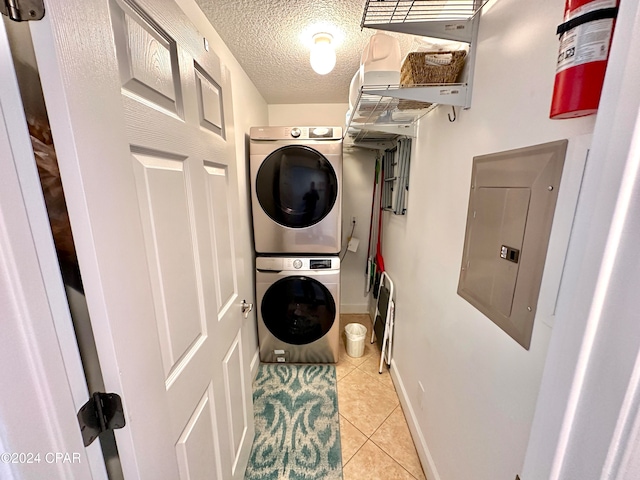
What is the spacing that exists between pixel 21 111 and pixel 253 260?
1.76m

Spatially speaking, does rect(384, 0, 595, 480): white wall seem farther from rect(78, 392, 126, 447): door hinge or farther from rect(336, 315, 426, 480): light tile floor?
rect(78, 392, 126, 447): door hinge

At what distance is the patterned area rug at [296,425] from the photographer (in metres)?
1.41

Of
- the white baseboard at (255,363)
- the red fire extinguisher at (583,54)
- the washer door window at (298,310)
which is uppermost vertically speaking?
the red fire extinguisher at (583,54)

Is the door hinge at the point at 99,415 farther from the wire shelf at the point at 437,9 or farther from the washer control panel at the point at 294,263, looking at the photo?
the washer control panel at the point at 294,263

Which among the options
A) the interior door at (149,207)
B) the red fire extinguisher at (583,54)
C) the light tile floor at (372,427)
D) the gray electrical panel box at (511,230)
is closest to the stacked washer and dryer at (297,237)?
the light tile floor at (372,427)

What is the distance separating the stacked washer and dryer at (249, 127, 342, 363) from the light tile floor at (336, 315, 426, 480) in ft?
0.95

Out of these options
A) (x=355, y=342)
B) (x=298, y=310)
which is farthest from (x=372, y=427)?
(x=298, y=310)

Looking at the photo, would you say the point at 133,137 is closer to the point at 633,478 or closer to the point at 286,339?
the point at 633,478

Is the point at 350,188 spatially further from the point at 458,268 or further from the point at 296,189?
the point at 458,268

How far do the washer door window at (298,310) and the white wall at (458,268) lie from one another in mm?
703

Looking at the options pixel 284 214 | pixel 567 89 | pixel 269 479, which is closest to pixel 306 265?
pixel 284 214

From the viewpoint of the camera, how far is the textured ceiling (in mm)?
1185

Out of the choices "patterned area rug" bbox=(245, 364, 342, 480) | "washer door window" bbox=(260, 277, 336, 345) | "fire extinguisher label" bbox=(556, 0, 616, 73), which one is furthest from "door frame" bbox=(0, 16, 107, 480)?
"washer door window" bbox=(260, 277, 336, 345)

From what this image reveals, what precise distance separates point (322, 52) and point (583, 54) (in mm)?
1258
